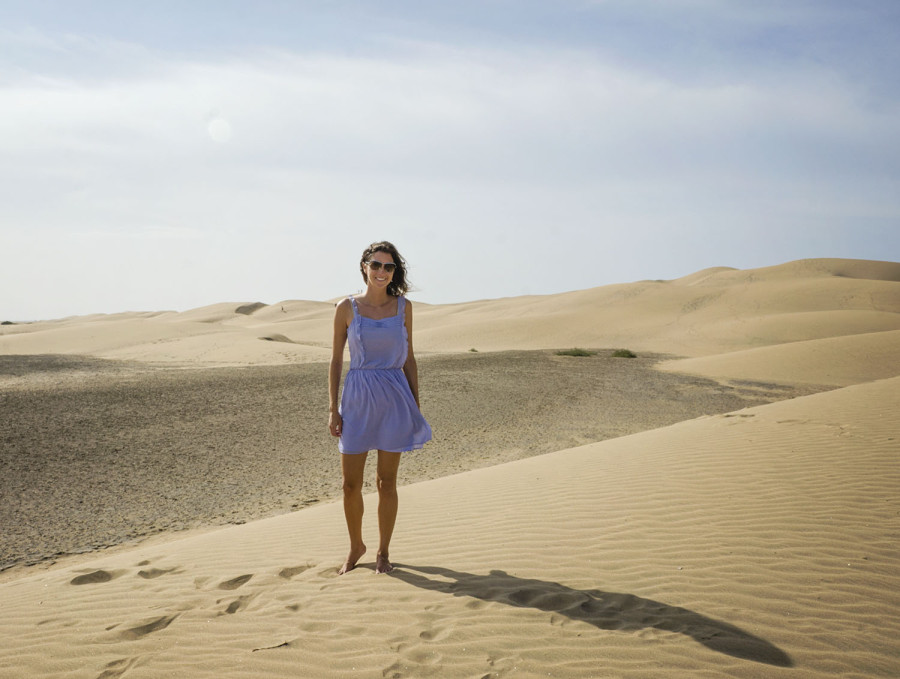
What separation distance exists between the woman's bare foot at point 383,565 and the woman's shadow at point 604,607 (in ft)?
0.19

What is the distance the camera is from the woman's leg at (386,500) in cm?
445

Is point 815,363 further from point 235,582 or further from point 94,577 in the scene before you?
point 94,577

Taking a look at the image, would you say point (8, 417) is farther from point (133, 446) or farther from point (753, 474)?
point (753, 474)

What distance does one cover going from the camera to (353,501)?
15.1ft

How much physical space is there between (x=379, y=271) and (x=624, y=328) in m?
43.0

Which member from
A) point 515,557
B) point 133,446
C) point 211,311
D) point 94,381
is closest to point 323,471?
point 133,446

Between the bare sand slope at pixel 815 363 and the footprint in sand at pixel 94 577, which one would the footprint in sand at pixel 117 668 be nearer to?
the footprint in sand at pixel 94 577

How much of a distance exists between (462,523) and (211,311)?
112 metres

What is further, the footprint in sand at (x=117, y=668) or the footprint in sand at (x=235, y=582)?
the footprint in sand at (x=235, y=582)

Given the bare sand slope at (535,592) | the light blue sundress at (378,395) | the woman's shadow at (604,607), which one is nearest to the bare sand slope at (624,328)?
the bare sand slope at (535,592)

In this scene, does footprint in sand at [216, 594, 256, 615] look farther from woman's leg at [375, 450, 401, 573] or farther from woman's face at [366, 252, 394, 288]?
woman's face at [366, 252, 394, 288]

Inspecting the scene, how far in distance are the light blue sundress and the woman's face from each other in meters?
0.20

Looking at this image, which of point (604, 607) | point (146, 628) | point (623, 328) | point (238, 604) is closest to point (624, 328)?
point (623, 328)

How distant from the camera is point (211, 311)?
4363 inches
